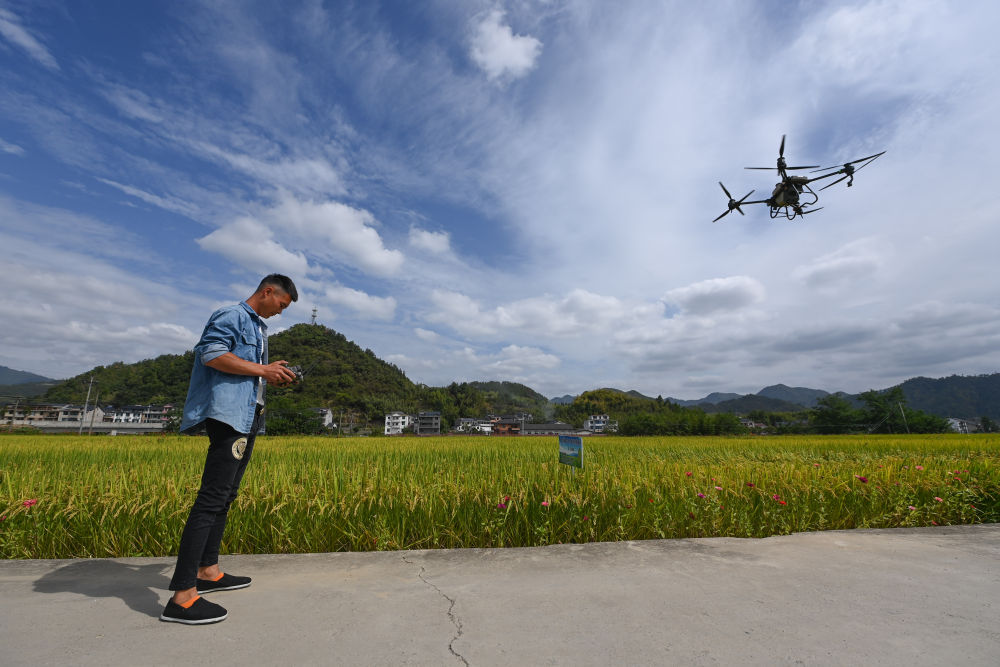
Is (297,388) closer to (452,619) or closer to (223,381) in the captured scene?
(223,381)

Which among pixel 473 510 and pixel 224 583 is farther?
pixel 473 510

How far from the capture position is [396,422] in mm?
84875

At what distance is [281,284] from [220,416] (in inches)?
36.4

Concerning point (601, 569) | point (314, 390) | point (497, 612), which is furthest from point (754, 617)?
point (314, 390)

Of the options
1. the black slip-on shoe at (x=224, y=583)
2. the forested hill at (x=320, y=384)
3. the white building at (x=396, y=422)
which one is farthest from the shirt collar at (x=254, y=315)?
the white building at (x=396, y=422)

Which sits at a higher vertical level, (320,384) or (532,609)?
(320,384)

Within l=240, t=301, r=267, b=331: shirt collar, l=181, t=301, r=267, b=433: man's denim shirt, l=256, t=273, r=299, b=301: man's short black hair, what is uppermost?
l=256, t=273, r=299, b=301: man's short black hair

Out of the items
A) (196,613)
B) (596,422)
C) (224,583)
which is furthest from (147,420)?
(196,613)

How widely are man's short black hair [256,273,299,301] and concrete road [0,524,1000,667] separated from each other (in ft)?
5.88

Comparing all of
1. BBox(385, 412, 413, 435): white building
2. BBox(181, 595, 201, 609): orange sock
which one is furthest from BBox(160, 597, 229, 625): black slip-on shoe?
BBox(385, 412, 413, 435): white building

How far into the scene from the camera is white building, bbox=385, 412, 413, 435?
267 feet

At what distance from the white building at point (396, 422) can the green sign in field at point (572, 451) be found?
7939 centimetres

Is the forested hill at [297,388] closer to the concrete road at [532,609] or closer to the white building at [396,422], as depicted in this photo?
the white building at [396,422]

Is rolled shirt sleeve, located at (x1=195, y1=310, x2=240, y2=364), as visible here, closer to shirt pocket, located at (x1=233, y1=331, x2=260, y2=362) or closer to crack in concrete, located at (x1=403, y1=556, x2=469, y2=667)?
shirt pocket, located at (x1=233, y1=331, x2=260, y2=362)
